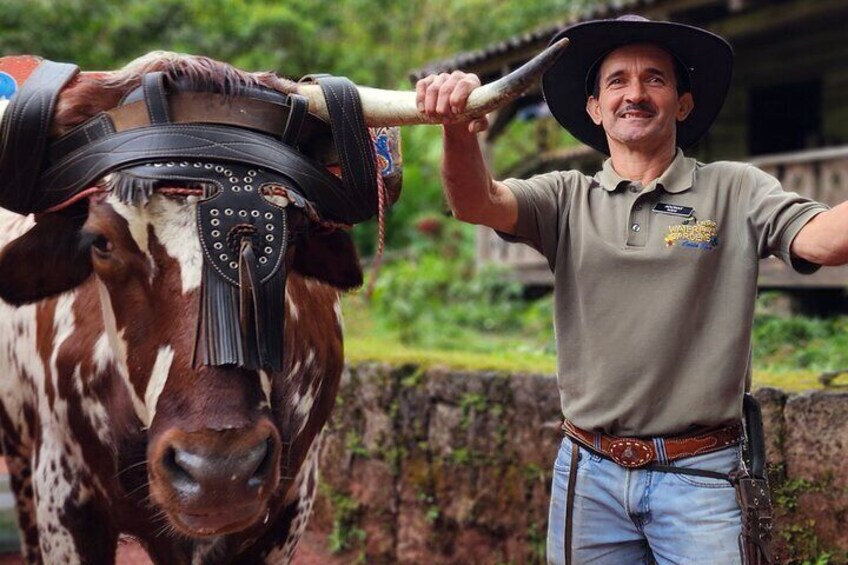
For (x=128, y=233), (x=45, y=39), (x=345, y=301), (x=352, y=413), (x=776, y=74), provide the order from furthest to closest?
(x=45, y=39) → (x=776, y=74) → (x=345, y=301) → (x=352, y=413) → (x=128, y=233)

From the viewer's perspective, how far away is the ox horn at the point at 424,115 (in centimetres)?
239

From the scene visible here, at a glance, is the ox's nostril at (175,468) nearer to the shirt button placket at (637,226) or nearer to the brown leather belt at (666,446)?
the brown leather belt at (666,446)

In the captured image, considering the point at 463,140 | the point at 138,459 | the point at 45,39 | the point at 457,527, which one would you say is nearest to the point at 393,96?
the point at 463,140

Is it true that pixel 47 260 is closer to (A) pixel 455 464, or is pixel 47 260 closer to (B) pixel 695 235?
(B) pixel 695 235

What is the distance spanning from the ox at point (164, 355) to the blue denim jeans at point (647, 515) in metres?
0.83

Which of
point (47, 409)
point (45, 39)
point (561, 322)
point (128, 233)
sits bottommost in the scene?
point (47, 409)

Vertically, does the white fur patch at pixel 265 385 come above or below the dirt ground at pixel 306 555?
above

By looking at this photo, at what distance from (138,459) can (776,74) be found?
11.3m

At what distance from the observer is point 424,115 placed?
261 centimetres

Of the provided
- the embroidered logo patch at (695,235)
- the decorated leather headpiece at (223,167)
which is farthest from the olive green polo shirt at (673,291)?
the decorated leather headpiece at (223,167)

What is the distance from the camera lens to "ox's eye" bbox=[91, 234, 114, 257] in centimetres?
261

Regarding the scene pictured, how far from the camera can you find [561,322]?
9.39 ft

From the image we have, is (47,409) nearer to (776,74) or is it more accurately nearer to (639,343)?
(639,343)

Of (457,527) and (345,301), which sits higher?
(345,301)
